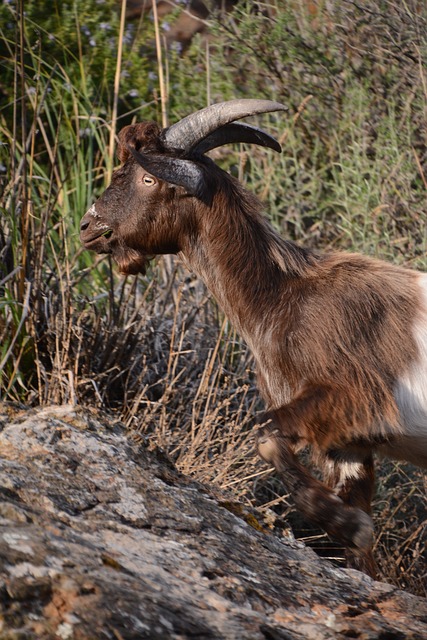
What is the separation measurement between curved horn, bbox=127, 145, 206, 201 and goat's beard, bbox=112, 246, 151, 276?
1.34 feet

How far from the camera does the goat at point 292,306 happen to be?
4.13 m

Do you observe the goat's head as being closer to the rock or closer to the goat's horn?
the goat's horn

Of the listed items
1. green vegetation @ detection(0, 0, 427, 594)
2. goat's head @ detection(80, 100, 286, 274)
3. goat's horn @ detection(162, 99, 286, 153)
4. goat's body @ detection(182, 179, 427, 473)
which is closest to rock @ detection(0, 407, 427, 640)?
green vegetation @ detection(0, 0, 427, 594)

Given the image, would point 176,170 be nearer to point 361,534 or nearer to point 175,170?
point 175,170

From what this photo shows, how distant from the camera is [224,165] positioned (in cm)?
809

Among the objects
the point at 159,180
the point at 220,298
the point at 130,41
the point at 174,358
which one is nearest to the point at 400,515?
the point at 174,358


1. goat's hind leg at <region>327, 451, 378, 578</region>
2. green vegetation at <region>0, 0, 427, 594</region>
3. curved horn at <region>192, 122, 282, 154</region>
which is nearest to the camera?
goat's hind leg at <region>327, 451, 378, 578</region>

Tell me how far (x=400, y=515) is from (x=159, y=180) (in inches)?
104

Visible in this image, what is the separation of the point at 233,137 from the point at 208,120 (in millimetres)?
269

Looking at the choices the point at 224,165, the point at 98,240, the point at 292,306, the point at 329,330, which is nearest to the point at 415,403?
the point at 329,330

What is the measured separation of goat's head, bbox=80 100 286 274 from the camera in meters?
4.45

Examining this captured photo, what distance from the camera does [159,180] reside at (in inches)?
179

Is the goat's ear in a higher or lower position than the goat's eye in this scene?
higher

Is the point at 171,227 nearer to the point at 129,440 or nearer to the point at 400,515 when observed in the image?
the point at 129,440
